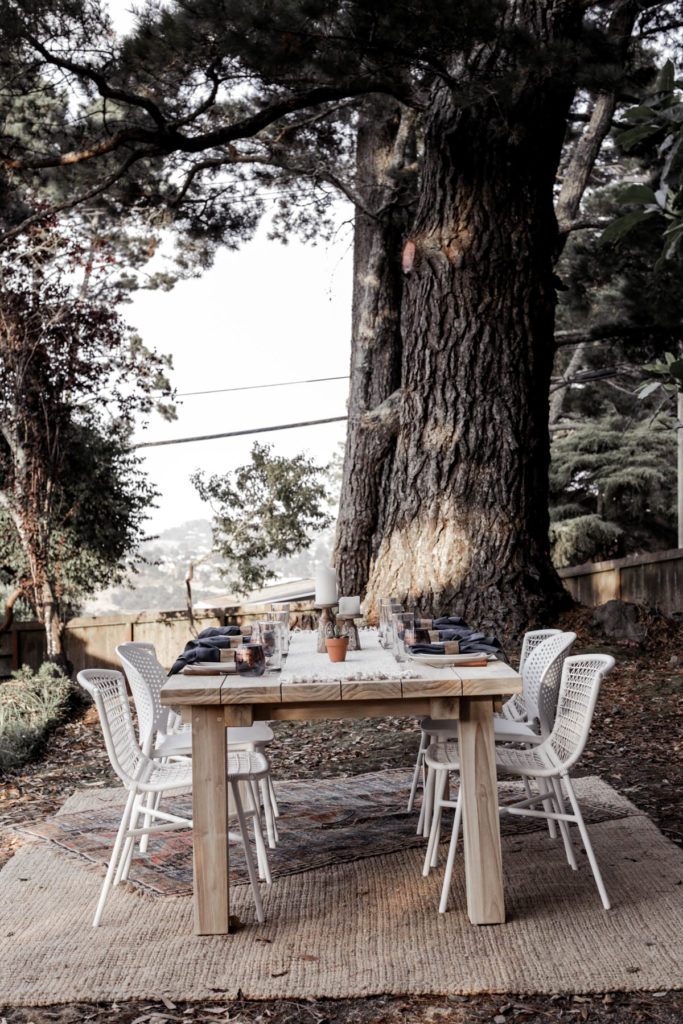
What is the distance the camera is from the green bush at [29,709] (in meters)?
6.08

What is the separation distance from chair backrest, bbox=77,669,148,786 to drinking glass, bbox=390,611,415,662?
97 cm

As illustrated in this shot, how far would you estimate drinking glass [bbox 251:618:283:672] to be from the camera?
3.35 metres

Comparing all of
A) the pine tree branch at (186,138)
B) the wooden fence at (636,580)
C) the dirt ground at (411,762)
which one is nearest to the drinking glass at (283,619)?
the dirt ground at (411,762)

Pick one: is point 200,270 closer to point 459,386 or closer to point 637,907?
point 459,386

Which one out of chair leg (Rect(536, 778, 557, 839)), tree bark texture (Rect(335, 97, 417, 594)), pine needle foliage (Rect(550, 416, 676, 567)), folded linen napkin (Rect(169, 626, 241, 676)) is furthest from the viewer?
pine needle foliage (Rect(550, 416, 676, 567))

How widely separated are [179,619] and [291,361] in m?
26.5

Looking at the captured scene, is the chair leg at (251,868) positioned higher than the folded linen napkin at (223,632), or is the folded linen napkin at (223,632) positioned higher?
the folded linen napkin at (223,632)

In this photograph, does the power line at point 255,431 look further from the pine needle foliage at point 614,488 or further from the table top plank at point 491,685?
the table top plank at point 491,685

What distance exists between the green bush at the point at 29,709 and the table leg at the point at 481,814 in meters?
3.69

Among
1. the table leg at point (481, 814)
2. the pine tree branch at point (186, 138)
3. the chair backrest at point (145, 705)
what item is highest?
A: the pine tree branch at point (186, 138)

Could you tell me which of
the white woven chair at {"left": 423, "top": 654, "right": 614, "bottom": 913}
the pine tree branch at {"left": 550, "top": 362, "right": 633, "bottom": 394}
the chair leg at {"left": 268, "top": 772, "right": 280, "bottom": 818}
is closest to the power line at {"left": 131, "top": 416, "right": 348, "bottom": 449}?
the pine tree branch at {"left": 550, "top": 362, "right": 633, "bottom": 394}

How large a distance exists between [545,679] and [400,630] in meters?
0.57

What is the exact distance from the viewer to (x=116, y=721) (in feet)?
11.2

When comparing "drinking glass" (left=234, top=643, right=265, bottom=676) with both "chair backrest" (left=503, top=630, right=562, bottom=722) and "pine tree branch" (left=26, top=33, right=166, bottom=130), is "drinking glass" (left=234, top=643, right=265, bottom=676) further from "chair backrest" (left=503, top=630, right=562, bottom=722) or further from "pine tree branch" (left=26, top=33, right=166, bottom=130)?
"pine tree branch" (left=26, top=33, right=166, bottom=130)
